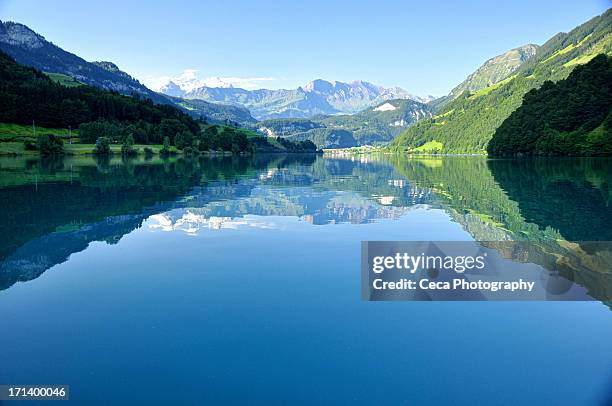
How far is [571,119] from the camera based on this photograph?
123m

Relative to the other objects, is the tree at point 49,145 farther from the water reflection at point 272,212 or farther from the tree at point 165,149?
the water reflection at point 272,212

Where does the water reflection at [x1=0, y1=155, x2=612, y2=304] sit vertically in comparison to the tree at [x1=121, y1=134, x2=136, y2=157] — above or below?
below

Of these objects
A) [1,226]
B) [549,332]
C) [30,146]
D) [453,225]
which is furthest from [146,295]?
[30,146]

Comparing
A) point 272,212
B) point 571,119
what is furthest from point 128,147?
point 571,119

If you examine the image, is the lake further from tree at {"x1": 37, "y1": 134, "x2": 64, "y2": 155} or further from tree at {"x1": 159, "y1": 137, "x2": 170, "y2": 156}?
tree at {"x1": 159, "y1": 137, "x2": 170, "y2": 156}

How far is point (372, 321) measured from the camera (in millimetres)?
10812

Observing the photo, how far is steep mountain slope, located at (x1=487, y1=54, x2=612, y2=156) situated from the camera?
109850 mm

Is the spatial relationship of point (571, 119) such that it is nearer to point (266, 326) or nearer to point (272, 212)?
point (272, 212)

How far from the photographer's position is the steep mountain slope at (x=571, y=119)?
109850 millimetres

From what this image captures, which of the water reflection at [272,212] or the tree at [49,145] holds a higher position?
the tree at [49,145]

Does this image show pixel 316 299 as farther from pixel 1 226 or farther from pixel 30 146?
pixel 30 146

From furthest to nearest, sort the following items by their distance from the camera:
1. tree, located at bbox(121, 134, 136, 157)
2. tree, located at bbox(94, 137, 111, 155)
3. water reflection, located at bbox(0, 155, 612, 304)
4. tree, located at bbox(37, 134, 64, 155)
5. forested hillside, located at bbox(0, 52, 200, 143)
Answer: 1. forested hillside, located at bbox(0, 52, 200, 143)
2. tree, located at bbox(121, 134, 136, 157)
3. tree, located at bbox(94, 137, 111, 155)
4. tree, located at bbox(37, 134, 64, 155)
5. water reflection, located at bbox(0, 155, 612, 304)

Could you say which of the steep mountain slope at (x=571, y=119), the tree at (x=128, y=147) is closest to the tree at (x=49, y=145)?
the tree at (x=128, y=147)

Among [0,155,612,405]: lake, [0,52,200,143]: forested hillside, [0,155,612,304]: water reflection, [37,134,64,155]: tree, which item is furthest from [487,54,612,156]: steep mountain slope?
[37,134,64,155]: tree
